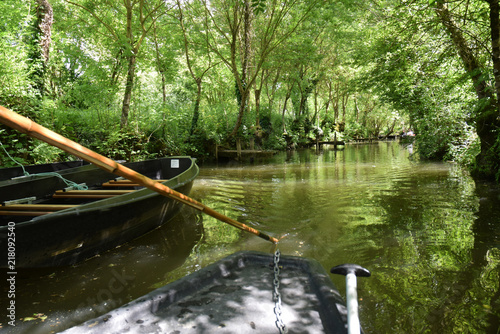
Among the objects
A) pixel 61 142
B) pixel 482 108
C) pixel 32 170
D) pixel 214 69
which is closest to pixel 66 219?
pixel 61 142

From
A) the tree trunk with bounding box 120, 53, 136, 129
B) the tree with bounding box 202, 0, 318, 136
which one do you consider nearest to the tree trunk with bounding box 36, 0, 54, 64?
the tree trunk with bounding box 120, 53, 136, 129

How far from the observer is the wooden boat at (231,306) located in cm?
151

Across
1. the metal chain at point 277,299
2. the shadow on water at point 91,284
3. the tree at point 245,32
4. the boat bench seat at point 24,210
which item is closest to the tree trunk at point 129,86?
the tree at point 245,32

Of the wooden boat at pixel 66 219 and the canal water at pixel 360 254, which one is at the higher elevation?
the wooden boat at pixel 66 219

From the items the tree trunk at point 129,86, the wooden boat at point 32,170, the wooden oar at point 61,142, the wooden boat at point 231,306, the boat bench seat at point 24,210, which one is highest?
the tree trunk at point 129,86

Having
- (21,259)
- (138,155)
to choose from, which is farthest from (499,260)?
(138,155)

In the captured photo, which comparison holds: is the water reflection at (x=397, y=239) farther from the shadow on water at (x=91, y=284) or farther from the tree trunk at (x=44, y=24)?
the tree trunk at (x=44, y=24)

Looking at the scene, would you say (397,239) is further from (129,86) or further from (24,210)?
(129,86)

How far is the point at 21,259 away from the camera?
3.14 meters

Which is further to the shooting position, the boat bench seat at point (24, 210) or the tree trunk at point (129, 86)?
the tree trunk at point (129, 86)

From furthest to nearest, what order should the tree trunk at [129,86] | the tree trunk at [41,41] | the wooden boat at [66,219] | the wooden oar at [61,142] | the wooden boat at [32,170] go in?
the tree trunk at [129,86], the tree trunk at [41,41], the wooden boat at [32,170], the wooden boat at [66,219], the wooden oar at [61,142]

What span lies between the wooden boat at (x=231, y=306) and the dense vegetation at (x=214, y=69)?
4.17 metres

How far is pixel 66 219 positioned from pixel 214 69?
20673mm

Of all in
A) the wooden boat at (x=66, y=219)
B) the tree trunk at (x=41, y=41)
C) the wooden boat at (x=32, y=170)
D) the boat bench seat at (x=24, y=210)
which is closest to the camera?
the wooden boat at (x=66, y=219)
